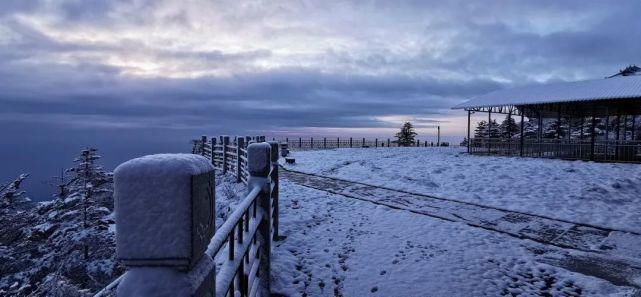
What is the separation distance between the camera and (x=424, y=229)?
838cm

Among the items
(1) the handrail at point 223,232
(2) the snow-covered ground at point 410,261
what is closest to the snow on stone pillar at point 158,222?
(1) the handrail at point 223,232

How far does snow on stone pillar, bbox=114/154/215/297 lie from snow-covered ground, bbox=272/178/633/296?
4.24 metres

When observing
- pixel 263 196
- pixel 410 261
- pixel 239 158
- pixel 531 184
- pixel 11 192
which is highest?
pixel 263 196

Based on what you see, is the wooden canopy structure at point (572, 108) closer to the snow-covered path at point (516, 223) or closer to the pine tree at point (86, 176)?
the snow-covered path at point (516, 223)

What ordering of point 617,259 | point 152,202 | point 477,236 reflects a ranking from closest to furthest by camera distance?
point 152,202 → point 617,259 → point 477,236

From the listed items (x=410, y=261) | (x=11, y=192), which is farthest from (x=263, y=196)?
(x=11, y=192)

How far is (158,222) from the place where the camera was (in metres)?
1.40

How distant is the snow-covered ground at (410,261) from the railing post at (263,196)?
47 centimetres

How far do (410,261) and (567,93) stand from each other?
22902 mm

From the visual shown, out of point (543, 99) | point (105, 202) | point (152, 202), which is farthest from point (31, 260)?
point (543, 99)

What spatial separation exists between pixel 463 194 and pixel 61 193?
21.9 meters

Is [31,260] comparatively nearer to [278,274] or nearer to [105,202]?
[105,202]

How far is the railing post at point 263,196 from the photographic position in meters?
5.17

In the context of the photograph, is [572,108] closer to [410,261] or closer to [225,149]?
[225,149]
